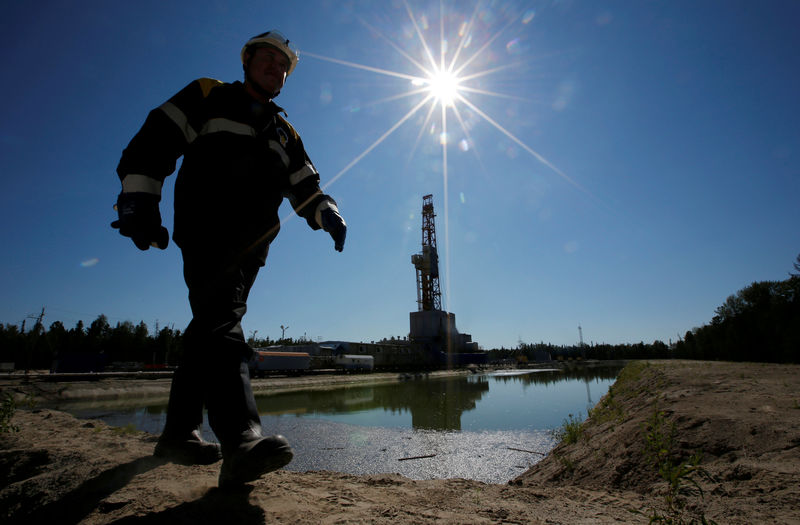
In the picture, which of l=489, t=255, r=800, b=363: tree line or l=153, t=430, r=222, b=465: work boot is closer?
l=153, t=430, r=222, b=465: work boot

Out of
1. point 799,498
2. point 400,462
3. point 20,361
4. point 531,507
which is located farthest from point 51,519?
point 20,361

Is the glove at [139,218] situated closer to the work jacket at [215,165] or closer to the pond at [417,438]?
the work jacket at [215,165]

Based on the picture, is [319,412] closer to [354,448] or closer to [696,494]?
[354,448]

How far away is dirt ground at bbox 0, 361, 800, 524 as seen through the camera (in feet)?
4.05

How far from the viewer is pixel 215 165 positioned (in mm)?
1594

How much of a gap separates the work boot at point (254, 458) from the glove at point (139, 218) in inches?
37.2

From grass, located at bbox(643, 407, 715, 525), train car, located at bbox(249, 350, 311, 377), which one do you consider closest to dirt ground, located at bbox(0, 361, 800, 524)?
grass, located at bbox(643, 407, 715, 525)

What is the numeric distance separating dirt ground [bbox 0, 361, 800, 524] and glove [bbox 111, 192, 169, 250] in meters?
1.01

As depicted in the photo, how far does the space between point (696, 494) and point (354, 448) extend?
12.6 ft

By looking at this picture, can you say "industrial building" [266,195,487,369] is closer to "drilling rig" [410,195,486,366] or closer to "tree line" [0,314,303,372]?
"drilling rig" [410,195,486,366]

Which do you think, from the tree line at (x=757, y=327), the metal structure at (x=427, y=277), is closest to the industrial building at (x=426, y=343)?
the metal structure at (x=427, y=277)

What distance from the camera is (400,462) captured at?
3945 millimetres

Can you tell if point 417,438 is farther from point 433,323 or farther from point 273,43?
point 433,323

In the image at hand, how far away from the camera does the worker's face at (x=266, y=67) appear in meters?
1.87
